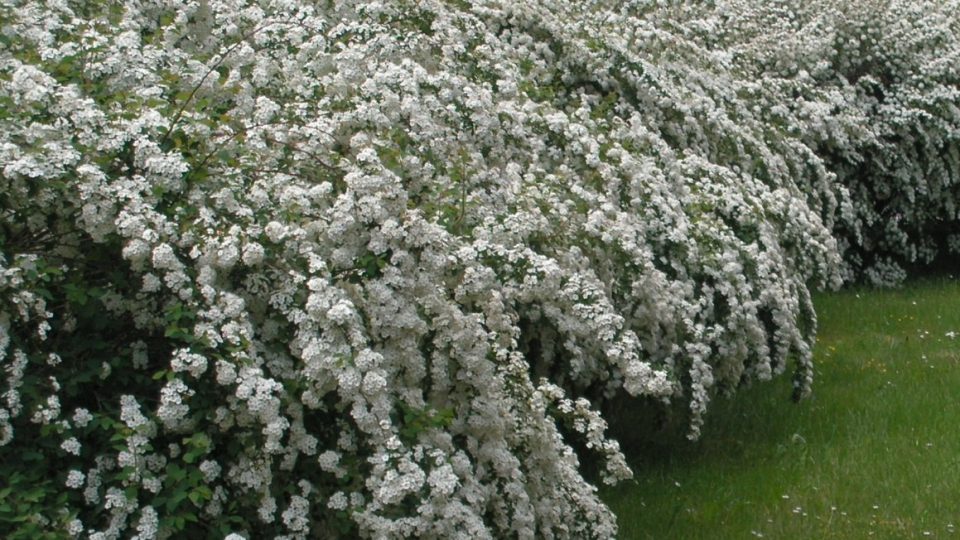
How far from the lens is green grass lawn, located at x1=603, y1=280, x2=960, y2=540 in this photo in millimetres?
5688

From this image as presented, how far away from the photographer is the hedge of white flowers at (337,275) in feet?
12.0

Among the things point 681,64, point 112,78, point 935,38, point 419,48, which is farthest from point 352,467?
point 935,38

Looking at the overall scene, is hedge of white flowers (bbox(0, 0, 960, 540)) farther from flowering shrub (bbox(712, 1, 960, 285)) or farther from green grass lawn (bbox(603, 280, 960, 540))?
flowering shrub (bbox(712, 1, 960, 285))

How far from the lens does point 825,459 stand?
21.2 ft

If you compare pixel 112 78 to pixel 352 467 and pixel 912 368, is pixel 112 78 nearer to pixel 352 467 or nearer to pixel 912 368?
pixel 352 467

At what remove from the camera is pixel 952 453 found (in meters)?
6.52

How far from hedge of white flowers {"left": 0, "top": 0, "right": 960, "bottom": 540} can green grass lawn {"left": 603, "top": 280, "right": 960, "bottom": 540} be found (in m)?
0.37

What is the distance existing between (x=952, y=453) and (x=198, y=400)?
4.09 m

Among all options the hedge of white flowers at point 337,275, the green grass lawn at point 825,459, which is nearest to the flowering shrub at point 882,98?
the green grass lawn at point 825,459

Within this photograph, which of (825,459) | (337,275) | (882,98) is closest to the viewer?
(337,275)

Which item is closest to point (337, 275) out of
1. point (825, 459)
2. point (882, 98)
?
point (825, 459)

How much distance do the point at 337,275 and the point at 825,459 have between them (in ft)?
10.7

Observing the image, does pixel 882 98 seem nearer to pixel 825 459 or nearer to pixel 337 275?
pixel 825 459

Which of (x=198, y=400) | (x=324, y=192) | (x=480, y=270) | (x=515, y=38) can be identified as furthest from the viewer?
(x=515, y=38)
